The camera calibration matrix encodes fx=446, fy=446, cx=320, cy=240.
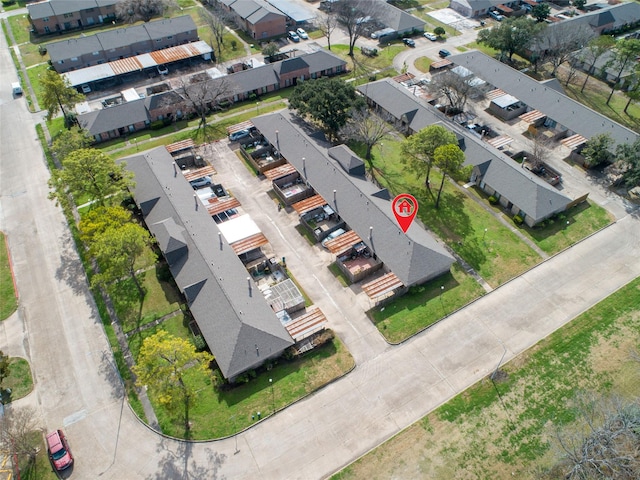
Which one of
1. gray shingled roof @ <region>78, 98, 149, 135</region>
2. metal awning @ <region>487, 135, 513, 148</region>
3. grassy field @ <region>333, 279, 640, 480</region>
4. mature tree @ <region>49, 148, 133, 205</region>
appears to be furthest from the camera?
gray shingled roof @ <region>78, 98, 149, 135</region>

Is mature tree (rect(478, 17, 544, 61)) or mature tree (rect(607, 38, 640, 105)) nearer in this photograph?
mature tree (rect(607, 38, 640, 105))

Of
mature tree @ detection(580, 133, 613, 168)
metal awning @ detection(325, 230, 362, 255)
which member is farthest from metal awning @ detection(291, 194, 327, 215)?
mature tree @ detection(580, 133, 613, 168)

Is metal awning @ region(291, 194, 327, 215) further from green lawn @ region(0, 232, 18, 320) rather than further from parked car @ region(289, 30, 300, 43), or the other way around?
parked car @ region(289, 30, 300, 43)

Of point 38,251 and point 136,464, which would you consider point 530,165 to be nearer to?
point 136,464

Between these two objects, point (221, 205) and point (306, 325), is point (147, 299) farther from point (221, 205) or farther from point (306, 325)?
point (306, 325)

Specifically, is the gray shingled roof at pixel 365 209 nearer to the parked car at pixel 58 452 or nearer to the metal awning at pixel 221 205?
the metal awning at pixel 221 205

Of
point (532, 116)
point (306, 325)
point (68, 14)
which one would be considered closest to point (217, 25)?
point (68, 14)
